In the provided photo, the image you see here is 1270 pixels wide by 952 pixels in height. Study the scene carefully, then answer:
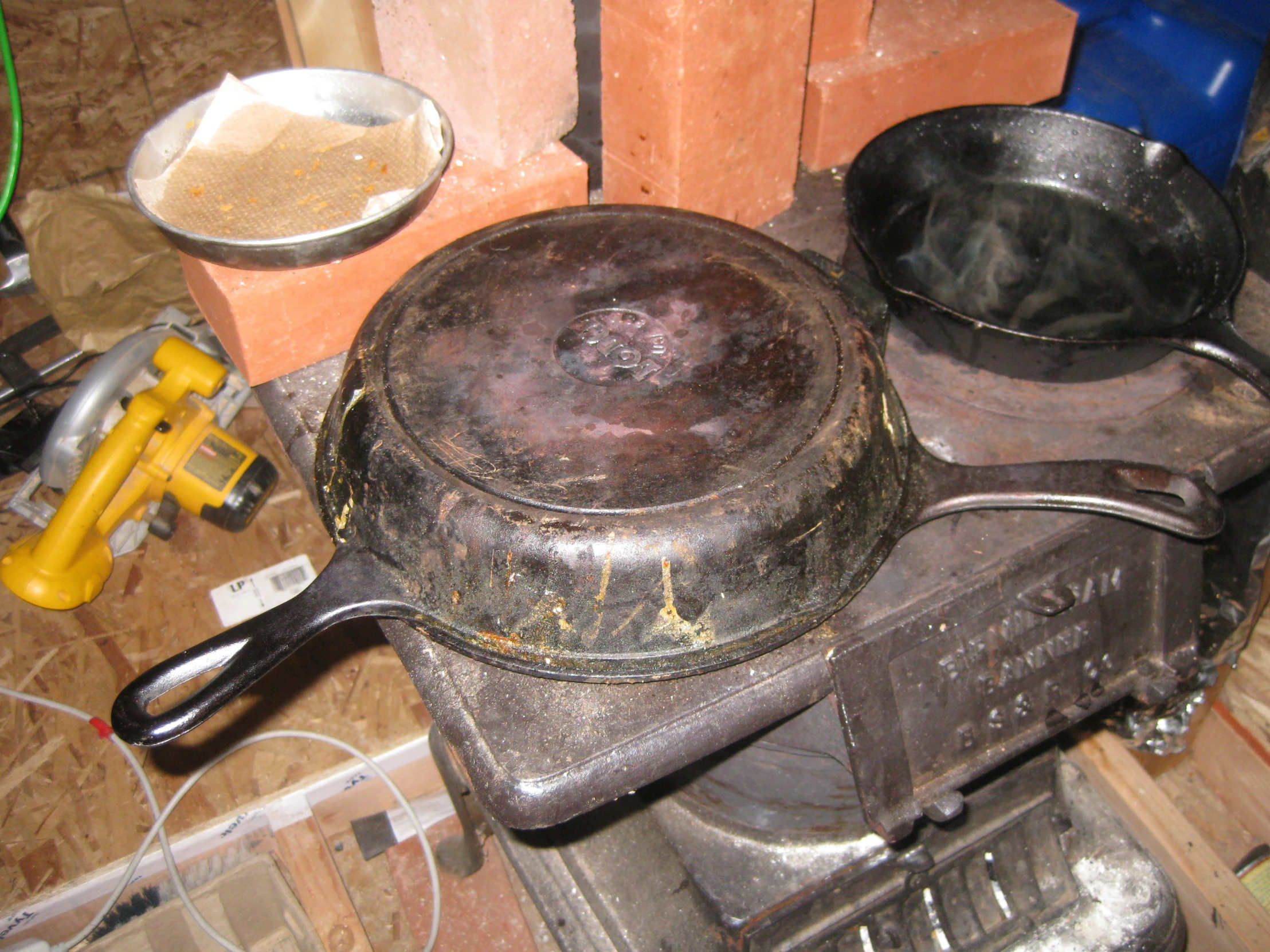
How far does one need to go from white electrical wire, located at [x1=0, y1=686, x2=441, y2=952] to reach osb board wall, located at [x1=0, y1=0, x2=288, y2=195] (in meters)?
1.41

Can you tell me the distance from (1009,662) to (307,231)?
1.11 meters

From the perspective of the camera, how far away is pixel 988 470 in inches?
44.1

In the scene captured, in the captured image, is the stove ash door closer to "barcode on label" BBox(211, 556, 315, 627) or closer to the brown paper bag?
"barcode on label" BBox(211, 556, 315, 627)

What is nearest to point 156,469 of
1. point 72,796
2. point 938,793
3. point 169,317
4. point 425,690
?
Result: point 169,317

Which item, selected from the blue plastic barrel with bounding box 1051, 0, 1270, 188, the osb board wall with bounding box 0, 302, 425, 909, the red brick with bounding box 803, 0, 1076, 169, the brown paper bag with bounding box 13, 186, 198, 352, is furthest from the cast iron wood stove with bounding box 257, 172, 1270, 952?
the brown paper bag with bounding box 13, 186, 198, 352

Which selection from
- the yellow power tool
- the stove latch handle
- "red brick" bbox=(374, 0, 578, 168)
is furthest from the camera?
the yellow power tool

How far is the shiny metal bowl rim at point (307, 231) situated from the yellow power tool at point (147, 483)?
0.62m

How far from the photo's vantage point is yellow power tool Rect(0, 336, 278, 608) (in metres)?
1.77

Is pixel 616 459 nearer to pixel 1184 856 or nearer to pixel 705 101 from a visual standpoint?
pixel 705 101

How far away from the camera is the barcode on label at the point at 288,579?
1.98 metres

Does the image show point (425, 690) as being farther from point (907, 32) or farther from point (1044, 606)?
point (907, 32)

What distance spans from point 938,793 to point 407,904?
1291 mm

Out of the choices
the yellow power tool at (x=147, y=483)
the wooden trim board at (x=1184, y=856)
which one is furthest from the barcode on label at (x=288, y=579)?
the wooden trim board at (x=1184, y=856)

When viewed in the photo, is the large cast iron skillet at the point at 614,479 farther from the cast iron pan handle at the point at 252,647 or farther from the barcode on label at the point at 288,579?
the barcode on label at the point at 288,579
